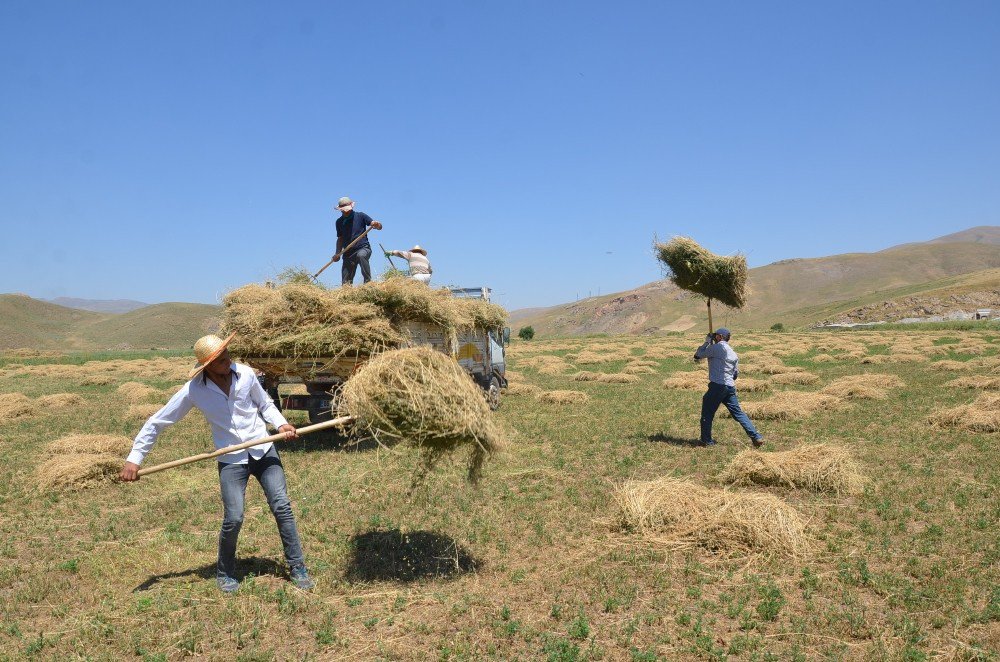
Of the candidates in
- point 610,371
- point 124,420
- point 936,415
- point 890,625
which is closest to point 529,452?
point 890,625

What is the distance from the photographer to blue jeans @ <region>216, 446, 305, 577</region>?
4.88 metres

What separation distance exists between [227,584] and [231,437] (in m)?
1.21

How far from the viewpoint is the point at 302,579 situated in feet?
16.4

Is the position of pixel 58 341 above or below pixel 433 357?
above

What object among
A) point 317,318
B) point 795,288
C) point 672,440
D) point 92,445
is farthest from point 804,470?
point 795,288

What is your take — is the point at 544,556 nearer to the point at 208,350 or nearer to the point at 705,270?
the point at 208,350

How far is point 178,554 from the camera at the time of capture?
585cm

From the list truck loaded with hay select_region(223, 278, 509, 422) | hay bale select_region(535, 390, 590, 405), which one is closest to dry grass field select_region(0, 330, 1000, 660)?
truck loaded with hay select_region(223, 278, 509, 422)

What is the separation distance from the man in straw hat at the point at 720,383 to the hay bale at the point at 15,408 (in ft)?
50.7

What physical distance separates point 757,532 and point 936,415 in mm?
7679

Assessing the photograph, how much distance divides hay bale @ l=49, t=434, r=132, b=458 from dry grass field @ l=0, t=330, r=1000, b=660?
0.10 ft

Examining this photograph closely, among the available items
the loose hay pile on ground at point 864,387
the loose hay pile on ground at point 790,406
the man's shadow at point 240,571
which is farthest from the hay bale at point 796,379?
the man's shadow at point 240,571

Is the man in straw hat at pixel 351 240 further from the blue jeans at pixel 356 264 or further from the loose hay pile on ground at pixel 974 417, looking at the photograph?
the loose hay pile on ground at pixel 974 417

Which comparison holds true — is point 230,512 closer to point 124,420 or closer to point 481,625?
point 481,625
